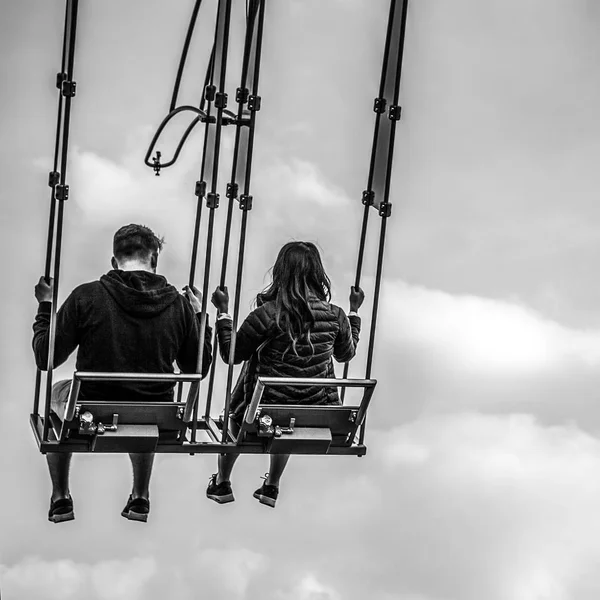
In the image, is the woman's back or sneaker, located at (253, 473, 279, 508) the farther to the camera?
sneaker, located at (253, 473, 279, 508)

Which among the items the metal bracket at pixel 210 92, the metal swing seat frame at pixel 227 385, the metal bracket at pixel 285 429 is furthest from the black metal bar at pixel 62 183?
the metal bracket at pixel 285 429

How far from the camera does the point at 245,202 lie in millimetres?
5906

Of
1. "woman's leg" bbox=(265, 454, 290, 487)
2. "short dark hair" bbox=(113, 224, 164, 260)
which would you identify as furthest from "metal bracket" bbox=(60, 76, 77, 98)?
"woman's leg" bbox=(265, 454, 290, 487)

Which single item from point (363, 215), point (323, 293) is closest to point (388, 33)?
point (363, 215)

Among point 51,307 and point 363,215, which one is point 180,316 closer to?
point 51,307

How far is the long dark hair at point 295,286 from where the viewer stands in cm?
589

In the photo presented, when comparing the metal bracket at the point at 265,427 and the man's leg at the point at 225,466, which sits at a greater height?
the metal bracket at the point at 265,427

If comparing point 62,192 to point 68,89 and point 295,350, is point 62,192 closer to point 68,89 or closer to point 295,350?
point 68,89

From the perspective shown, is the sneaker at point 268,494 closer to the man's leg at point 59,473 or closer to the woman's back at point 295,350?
the woman's back at point 295,350

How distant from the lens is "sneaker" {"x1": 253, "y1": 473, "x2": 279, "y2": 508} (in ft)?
20.9

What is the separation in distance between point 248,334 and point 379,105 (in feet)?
3.64

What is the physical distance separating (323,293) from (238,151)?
0.74 m

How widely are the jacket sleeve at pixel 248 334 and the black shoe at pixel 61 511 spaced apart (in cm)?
88

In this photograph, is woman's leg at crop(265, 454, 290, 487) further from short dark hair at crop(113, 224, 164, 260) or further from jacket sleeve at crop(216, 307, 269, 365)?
short dark hair at crop(113, 224, 164, 260)
